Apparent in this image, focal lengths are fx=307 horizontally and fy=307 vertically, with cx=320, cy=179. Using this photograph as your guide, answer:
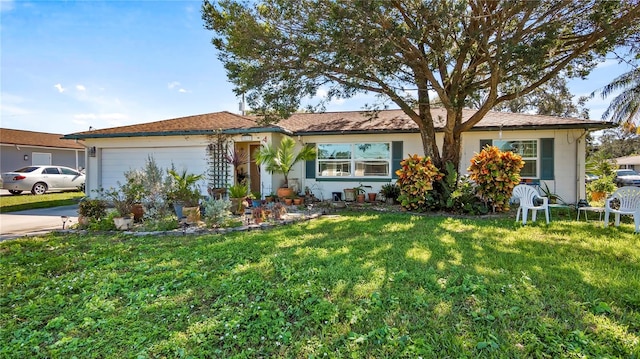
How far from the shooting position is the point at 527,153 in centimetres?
1067

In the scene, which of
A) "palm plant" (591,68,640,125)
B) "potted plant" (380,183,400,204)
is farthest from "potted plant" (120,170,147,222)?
"palm plant" (591,68,640,125)

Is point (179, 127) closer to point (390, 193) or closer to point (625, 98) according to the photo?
point (390, 193)

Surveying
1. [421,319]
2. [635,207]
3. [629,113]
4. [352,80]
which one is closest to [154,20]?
[352,80]

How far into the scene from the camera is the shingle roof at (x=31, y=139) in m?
20.3

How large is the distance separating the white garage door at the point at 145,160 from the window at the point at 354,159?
466 centimetres

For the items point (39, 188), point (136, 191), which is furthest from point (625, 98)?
point (39, 188)

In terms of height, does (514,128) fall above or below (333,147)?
above

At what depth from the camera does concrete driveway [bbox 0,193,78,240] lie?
7207 millimetres

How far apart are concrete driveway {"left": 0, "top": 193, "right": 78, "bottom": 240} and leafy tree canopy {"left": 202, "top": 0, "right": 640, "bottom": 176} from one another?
598 centimetres

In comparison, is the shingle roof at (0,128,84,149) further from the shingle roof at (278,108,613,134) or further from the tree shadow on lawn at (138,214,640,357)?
the tree shadow on lawn at (138,214,640,357)

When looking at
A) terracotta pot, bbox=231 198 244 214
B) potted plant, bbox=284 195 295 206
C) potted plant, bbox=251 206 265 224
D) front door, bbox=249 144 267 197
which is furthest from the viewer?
front door, bbox=249 144 267 197

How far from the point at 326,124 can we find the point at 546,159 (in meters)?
7.89

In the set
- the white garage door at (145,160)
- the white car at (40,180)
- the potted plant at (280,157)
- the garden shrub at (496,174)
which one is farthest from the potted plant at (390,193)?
the white car at (40,180)

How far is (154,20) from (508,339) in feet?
32.0
